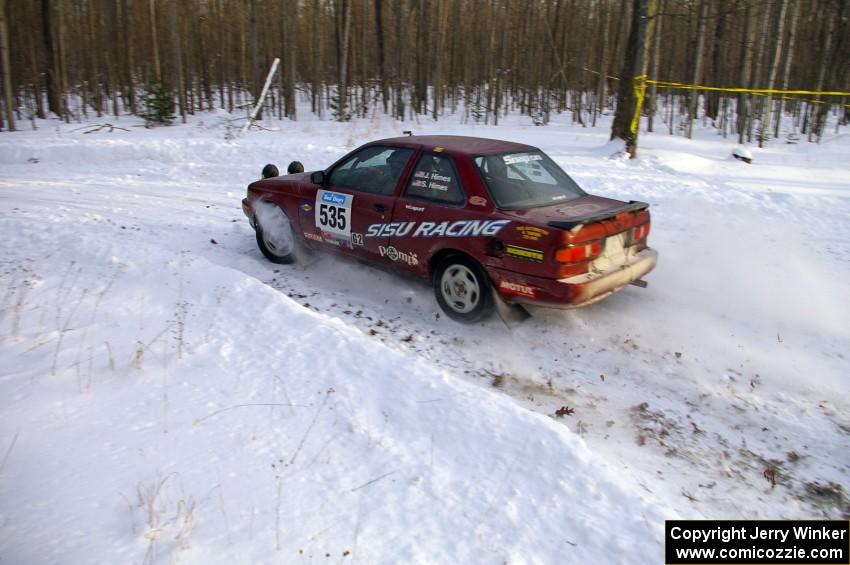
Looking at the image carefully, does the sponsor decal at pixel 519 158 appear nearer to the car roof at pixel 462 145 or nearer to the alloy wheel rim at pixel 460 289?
the car roof at pixel 462 145

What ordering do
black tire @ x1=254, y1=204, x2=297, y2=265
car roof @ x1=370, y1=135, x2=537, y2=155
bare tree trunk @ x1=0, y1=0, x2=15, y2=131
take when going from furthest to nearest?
bare tree trunk @ x1=0, y1=0, x2=15, y2=131 → black tire @ x1=254, y1=204, x2=297, y2=265 → car roof @ x1=370, y1=135, x2=537, y2=155

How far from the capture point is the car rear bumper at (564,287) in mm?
4820

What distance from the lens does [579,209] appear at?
5.29 metres

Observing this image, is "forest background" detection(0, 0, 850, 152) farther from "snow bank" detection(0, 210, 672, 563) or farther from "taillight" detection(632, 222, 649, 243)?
"snow bank" detection(0, 210, 672, 563)

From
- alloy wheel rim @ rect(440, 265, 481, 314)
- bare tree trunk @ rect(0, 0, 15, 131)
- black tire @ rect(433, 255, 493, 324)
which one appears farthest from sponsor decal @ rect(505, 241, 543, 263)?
bare tree trunk @ rect(0, 0, 15, 131)

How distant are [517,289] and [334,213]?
224 cm

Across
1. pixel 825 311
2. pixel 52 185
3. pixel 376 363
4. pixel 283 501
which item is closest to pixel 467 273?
pixel 376 363

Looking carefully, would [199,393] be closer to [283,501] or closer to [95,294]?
[283,501]

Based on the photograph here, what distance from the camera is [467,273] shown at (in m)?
5.37

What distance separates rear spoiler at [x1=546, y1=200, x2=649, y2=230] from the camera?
4734 millimetres

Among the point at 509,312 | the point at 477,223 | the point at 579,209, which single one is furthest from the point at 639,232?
the point at 477,223

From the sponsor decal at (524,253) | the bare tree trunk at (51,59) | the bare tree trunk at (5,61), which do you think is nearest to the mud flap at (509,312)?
the sponsor decal at (524,253)

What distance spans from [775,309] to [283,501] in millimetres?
4898

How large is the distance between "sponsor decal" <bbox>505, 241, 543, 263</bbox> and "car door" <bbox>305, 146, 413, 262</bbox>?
53.3 inches
